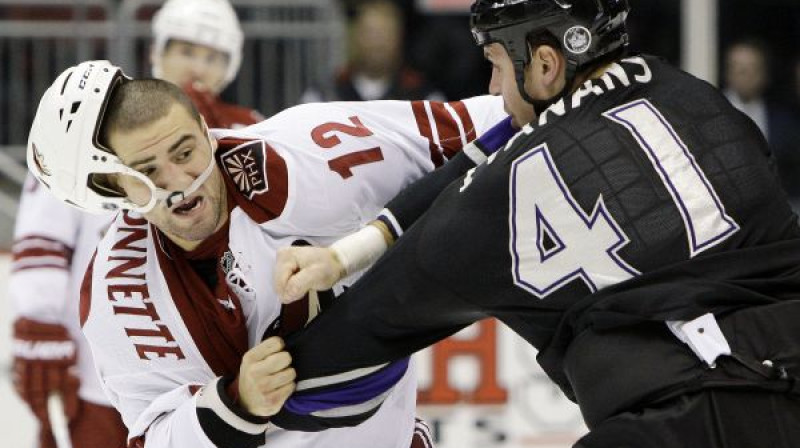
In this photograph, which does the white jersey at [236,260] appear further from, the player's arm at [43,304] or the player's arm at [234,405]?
the player's arm at [43,304]

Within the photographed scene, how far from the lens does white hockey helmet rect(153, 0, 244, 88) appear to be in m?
4.19

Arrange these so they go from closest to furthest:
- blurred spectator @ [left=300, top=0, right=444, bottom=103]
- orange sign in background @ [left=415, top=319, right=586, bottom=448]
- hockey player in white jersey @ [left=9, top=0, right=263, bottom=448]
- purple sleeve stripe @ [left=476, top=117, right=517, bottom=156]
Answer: purple sleeve stripe @ [left=476, top=117, right=517, bottom=156]
hockey player in white jersey @ [left=9, top=0, right=263, bottom=448]
orange sign in background @ [left=415, top=319, right=586, bottom=448]
blurred spectator @ [left=300, top=0, right=444, bottom=103]

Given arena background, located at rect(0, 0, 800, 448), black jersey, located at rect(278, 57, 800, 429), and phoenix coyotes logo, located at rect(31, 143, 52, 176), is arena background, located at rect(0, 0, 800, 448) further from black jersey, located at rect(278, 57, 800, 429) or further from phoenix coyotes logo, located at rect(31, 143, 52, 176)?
black jersey, located at rect(278, 57, 800, 429)

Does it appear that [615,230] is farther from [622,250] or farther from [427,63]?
A: [427,63]

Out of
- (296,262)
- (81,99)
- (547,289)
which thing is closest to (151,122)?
(81,99)

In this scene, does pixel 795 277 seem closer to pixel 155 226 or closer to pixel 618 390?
pixel 618 390

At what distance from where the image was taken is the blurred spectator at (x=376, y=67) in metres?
5.31

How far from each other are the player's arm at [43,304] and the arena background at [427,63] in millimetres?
1088

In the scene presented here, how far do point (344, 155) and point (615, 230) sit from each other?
71 centimetres

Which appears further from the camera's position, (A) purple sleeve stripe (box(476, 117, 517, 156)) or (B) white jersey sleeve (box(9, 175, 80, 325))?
(B) white jersey sleeve (box(9, 175, 80, 325))

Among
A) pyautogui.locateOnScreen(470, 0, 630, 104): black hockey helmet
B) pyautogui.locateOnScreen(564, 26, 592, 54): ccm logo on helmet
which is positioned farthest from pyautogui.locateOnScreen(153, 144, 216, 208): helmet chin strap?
pyautogui.locateOnScreen(564, 26, 592, 54): ccm logo on helmet

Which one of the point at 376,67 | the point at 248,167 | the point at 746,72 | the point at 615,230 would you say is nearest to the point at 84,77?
the point at 248,167

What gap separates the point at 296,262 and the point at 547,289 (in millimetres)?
397

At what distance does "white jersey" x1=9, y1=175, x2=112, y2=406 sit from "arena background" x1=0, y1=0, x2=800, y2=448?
1.08 metres
